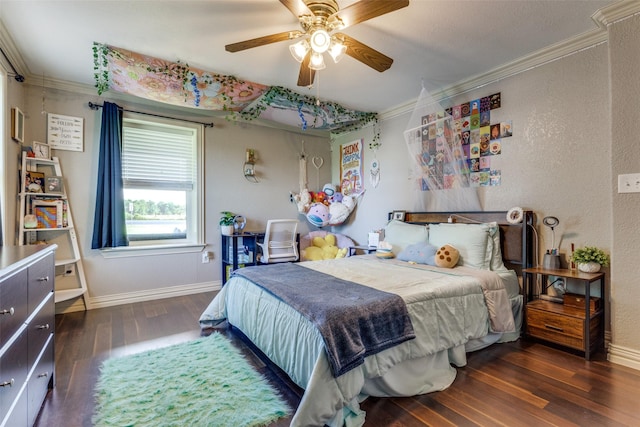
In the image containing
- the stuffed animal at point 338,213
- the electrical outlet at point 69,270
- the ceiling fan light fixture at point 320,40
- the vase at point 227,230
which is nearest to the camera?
the ceiling fan light fixture at point 320,40

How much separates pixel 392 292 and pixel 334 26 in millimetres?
1711

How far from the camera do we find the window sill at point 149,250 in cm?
351

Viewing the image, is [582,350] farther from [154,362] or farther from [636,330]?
[154,362]

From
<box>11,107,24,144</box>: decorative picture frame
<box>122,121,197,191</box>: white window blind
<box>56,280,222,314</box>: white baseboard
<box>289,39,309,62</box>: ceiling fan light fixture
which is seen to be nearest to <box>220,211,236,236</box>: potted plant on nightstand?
<box>122,121,197,191</box>: white window blind

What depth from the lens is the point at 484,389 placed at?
181 centimetres

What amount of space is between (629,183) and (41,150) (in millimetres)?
5096

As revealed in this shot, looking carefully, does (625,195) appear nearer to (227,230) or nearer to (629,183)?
(629,183)

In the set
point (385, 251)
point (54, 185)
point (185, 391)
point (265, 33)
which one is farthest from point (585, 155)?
point (54, 185)

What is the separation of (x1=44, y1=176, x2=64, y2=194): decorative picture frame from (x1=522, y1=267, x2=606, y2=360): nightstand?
15.0 ft

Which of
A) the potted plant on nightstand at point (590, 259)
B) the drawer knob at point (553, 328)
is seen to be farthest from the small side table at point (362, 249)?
the potted plant on nightstand at point (590, 259)

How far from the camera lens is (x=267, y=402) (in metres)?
1.68

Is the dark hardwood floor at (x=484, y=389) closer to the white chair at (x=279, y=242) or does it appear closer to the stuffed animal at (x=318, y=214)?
the white chair at (x=279, y=242)

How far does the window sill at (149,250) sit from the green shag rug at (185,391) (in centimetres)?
171

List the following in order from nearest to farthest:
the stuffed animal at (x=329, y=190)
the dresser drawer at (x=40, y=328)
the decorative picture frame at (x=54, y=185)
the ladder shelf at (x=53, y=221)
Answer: the dresser drawer at (x=40, y=328) < the ladder shelf at (x=53, y=221) < the decorative picture frame at (x=54, y=185) < the stuffed animal at (x=329, y=190)
